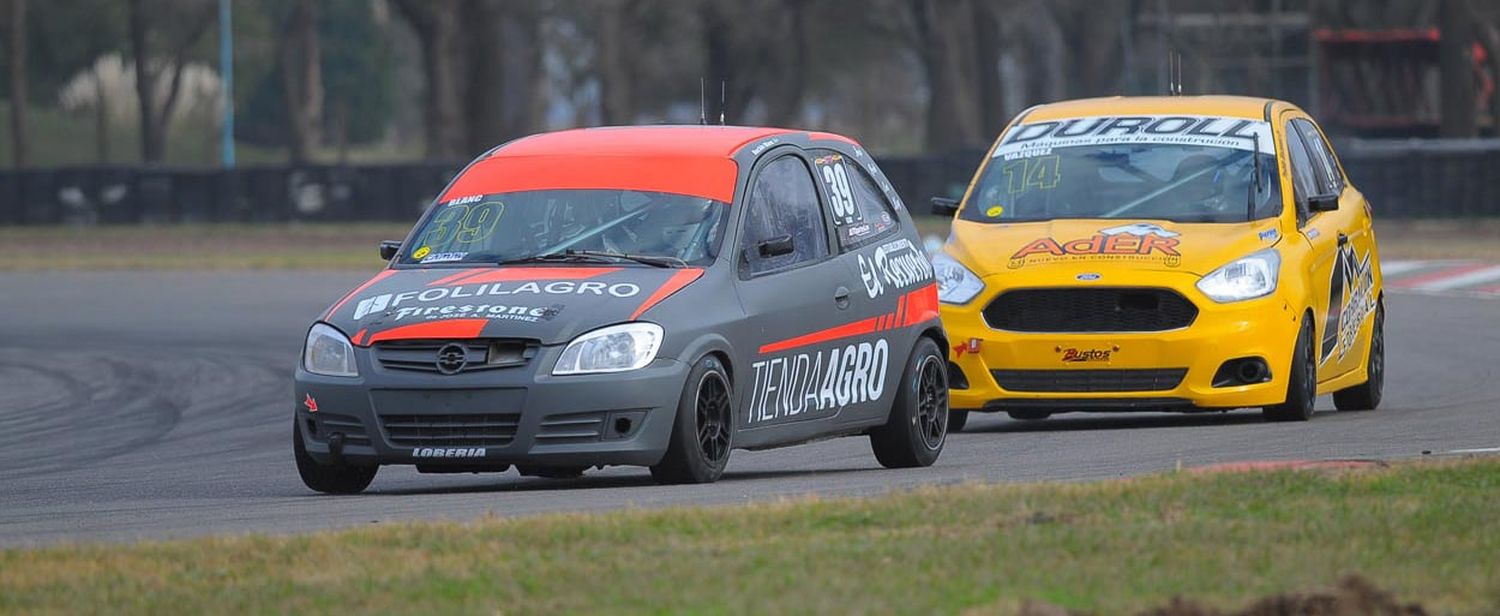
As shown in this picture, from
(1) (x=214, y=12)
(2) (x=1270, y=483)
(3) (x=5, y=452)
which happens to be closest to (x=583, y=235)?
(2) (x=1270, y=483)

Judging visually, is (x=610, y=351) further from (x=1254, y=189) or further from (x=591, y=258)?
(x=1254, y=189)

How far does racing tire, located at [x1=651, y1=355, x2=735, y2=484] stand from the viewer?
9266 millimetres

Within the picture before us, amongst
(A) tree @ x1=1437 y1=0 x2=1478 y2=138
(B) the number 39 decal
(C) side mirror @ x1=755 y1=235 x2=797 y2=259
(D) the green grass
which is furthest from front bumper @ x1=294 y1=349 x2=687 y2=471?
(A) tree @ x1=1437 y1=0 x2=1478 y2=138

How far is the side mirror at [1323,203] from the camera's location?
12.8m

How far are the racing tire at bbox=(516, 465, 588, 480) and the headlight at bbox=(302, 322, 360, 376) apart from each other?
0.73 metres

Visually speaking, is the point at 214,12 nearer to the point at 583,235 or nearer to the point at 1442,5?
the point at 1442,5

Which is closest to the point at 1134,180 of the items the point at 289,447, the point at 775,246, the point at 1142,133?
the point at 1142,133

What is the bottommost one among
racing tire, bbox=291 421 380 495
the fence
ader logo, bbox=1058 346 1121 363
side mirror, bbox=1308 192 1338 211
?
the fence

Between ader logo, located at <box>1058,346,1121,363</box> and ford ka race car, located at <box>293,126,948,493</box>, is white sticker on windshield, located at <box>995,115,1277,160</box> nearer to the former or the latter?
ader logo, located at <box>1058,346,1121,363</box>

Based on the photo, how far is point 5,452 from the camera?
1270cm

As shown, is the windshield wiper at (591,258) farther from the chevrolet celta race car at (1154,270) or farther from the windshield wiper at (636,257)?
the chevrolet celta race car at (1154,270)

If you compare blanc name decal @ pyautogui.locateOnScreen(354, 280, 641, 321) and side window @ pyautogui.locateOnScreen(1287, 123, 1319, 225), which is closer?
blanc name decal @ pyautogui.locateOnScreen(354, 280, 641, 321)

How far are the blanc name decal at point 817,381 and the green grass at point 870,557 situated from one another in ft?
5.54

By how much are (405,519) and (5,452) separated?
16.5 ft
